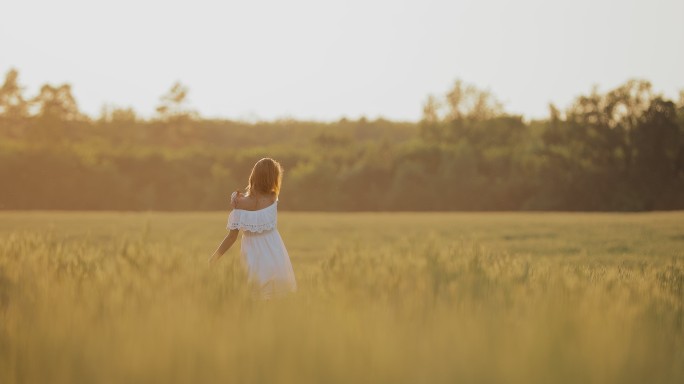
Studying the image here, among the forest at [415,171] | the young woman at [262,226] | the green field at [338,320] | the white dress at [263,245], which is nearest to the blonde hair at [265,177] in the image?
the young woman at [262,226]

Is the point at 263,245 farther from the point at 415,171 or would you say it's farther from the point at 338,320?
the point at 415,171

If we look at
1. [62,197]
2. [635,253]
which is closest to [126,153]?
[62,197]

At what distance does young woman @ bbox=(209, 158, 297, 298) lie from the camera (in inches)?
337

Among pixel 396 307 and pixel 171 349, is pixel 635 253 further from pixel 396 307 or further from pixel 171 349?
pixel 171 349

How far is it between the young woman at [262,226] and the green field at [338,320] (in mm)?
1565

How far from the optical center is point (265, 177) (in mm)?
8656

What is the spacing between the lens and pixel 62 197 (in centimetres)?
5631

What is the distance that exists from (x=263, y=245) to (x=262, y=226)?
0.17 metres

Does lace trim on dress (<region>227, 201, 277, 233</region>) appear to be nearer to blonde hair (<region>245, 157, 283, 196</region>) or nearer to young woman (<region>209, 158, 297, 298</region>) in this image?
young woman (<region>209, 158, 297, 298</region>)

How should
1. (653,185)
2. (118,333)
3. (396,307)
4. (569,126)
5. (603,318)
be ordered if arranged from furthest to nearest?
(569,126)
(653,185)
(396,307)
(603,318)
(118,333)

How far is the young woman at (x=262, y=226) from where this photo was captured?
855 cm

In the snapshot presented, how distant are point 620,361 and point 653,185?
54549 millimetres

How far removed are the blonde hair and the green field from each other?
171 cm

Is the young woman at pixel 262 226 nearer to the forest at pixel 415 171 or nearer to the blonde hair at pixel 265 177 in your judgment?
the blonde hair at pixel 265 177
